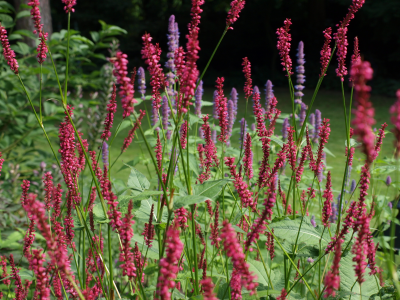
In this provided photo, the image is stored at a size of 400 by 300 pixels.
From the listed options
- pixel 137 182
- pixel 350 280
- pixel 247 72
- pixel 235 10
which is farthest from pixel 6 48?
pixel 350 280

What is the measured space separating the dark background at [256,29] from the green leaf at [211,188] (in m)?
19.7

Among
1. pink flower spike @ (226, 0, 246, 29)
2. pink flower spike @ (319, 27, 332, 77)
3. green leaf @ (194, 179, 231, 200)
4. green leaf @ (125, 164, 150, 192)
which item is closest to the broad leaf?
green leaf @ (125, 164, 150, 192)

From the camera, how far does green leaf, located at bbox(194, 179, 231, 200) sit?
4.16ft

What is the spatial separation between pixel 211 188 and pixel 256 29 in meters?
24.1

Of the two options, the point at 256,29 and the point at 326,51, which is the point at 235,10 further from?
the point at 256,29

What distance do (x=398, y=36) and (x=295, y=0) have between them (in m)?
6.17

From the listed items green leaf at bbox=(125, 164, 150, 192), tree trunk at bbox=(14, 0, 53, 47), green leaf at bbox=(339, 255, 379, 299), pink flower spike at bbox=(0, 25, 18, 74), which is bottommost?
green leaf at bbox=(339, 255, 379, 299)

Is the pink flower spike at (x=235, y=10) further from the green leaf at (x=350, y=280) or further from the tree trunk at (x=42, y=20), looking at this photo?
the tree trunk at (x=42, y=20)

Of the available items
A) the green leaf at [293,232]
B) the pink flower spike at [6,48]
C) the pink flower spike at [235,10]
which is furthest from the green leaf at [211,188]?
the pink flower spike at [6,48]

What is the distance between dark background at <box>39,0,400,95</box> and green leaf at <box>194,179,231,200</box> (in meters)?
19.7

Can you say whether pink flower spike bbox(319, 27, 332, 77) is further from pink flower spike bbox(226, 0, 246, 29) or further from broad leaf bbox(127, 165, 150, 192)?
broad leaf bbox(127, 165, 150, 192)

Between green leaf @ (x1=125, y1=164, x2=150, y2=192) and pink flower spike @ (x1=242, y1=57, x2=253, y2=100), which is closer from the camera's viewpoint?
green leaf @ (x1=125, y1=164, x2=150, y2=192)

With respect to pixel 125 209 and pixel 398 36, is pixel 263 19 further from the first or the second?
pixel 125 209

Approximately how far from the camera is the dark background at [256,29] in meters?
20.4
